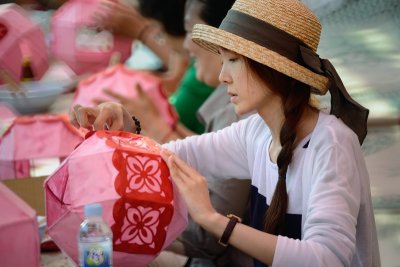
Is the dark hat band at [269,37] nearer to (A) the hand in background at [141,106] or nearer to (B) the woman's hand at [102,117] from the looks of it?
(B) the woman's hand at [102,117]

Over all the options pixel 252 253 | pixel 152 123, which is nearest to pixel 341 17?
pixel 152 123

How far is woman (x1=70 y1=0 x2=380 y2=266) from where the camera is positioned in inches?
55.7

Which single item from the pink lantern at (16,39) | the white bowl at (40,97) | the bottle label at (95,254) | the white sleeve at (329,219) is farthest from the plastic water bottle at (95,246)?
the white bowl at (40,97)

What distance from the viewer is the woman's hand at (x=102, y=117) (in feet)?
5.67

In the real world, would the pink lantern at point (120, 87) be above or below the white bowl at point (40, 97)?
above

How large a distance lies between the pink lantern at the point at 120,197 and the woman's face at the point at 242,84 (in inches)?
8.4

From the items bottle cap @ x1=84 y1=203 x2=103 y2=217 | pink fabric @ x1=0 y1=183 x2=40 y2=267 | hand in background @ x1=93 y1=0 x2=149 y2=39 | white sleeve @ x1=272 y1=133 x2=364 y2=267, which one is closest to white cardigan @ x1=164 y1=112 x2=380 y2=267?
white sleeve @ x1=272 y1=133 x2=364 y2=267

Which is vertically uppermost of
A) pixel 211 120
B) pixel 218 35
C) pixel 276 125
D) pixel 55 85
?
pixel 218 35

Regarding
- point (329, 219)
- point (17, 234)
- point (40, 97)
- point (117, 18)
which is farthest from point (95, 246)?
point (40, 97)

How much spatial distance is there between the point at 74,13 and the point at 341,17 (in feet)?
2.79

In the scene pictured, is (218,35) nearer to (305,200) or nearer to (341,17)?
(305,200)

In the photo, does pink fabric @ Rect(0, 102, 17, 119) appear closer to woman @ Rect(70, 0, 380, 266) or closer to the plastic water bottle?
woman @ Rect(70, 0, 380, 266)

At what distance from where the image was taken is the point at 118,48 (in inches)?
98.4

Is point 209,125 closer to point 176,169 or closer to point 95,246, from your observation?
point 176,169
